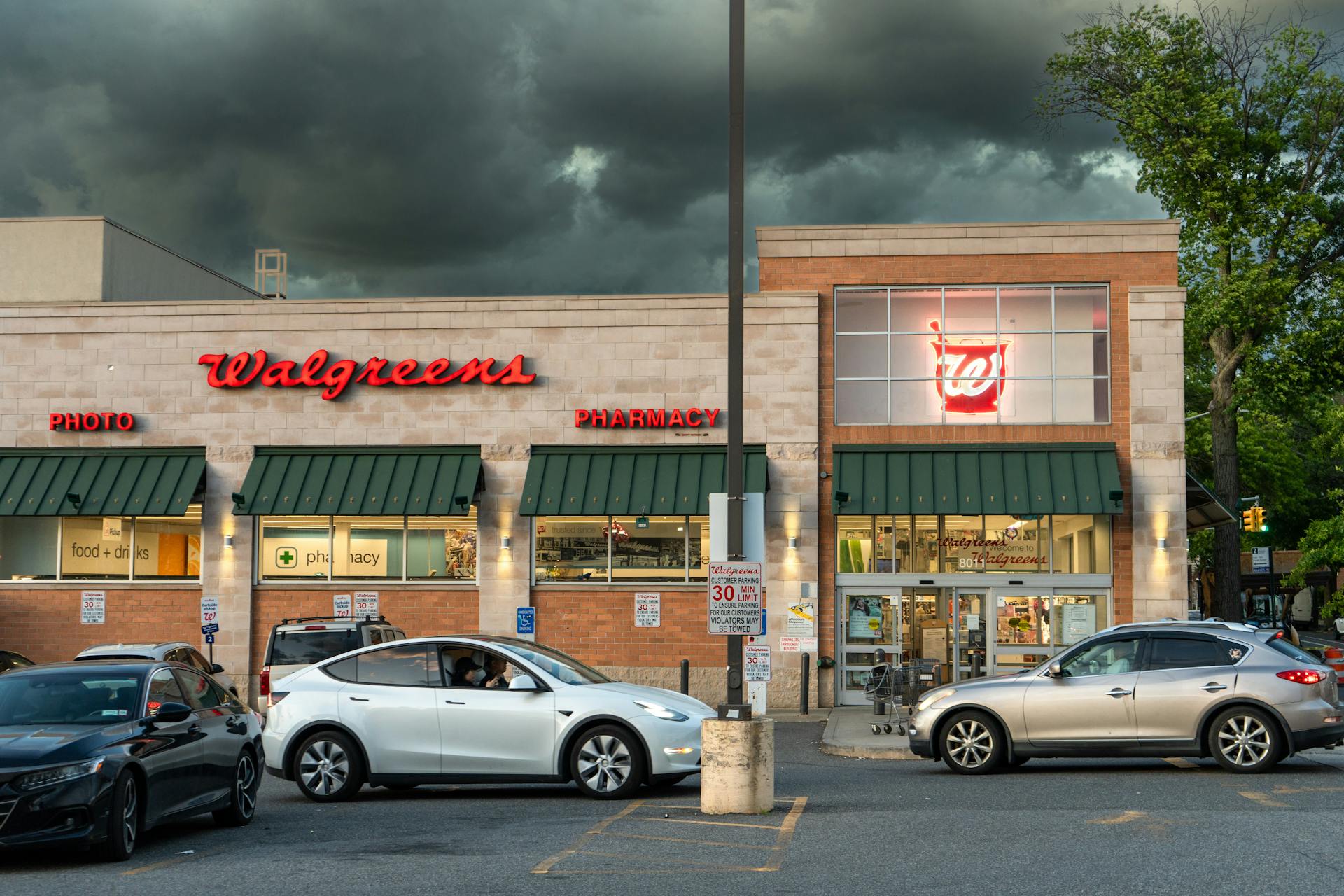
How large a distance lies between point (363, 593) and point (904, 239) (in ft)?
40.9

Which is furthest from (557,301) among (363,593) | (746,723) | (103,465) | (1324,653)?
(1324,653)

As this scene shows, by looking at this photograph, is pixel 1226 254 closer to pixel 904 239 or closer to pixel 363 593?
pixel 904 239

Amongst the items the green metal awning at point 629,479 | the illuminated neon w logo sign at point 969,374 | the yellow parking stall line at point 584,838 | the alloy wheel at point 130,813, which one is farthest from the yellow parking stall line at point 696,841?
the illuminated neon w logo sign at point 969,374

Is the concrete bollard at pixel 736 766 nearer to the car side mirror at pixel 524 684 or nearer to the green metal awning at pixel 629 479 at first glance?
the car side mirror at pixel 524 684

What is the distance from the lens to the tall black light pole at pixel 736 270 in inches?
505

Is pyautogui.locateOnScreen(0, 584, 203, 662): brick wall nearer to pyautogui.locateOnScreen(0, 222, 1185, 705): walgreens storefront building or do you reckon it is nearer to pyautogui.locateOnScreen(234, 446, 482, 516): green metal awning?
pyautogui.locateOnScreen(0, 222, 1185, 705): walgreens storefront building

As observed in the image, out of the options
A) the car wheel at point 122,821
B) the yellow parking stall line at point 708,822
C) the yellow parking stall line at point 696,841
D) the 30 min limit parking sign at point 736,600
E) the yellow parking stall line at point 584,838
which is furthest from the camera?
the 30 min limit parking sign at point 736,600

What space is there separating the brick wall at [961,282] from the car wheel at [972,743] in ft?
35.7

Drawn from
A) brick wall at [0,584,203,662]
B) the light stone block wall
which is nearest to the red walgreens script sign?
the light stone block wall

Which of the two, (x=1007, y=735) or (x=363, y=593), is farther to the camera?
(x=363, y=593)

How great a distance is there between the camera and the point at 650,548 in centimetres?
2695

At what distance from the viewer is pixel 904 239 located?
89.2 feet

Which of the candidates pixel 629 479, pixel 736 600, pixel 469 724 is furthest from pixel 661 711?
pixel 629 479

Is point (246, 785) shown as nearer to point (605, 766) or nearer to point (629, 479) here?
point (605, 766)
